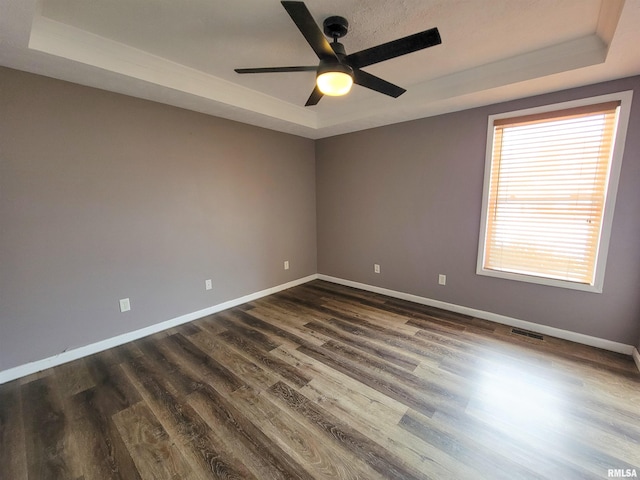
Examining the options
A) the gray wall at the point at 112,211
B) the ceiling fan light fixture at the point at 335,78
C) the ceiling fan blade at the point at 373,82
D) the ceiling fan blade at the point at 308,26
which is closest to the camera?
the ceiling fan blade at the point at 308,26

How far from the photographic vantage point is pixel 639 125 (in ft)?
6.95

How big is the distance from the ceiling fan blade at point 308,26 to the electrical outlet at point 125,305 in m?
2.77

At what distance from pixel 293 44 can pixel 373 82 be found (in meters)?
0.69

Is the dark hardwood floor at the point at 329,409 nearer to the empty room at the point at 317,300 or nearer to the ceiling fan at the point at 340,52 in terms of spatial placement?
the empty room at the point at 317,300

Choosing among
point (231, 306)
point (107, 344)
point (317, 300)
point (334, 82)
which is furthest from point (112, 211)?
point (317, 300)

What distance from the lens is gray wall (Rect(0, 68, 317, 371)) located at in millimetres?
2051

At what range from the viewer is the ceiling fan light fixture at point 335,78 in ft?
5.52

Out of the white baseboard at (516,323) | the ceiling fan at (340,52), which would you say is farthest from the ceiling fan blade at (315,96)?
the white baseboard at (516,323)

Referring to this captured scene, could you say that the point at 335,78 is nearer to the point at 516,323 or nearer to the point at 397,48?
the point at 397,48

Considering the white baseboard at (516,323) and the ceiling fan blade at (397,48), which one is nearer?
the ceiling fan blade at (397,48)

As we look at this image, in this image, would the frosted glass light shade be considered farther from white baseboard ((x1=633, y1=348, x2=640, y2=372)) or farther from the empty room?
white baseboard ((x1=633, y1=348, x2=640, y2=372))

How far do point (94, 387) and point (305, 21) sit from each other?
2861 millimetres

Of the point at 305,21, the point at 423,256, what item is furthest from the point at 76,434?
the point at 423,256

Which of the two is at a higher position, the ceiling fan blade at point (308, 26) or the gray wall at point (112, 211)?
the ceiling fan blade at point (308, 26)
